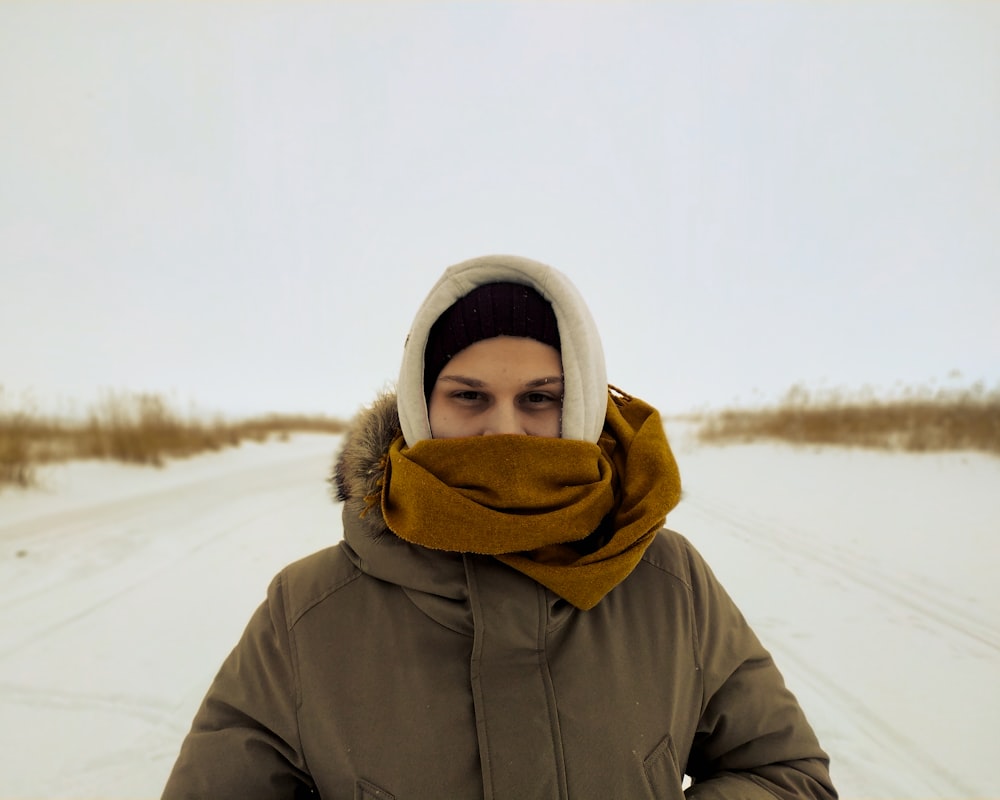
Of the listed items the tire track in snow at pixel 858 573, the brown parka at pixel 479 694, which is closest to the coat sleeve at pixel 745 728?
the brown parka at pixel 479 694

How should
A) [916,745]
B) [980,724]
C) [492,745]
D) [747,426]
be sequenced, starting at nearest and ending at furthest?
[492,745] → [916,745] → [980,724] → [747,426]

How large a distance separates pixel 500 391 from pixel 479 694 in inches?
23.4

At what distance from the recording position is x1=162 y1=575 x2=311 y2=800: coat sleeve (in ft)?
3.10

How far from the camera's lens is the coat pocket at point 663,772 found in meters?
0.97

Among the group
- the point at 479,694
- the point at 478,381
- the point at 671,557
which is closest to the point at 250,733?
the point at 479,694

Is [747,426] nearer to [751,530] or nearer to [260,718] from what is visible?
[751,530]

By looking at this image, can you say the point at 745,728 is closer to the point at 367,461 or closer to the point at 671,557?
the point at 671,557

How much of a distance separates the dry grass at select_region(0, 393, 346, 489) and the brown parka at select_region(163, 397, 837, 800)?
792cm

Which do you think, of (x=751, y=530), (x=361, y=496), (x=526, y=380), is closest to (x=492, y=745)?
(x=361, y=496)

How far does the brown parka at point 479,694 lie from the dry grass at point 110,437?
7916 millimetres

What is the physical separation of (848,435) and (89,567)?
37.7 feet

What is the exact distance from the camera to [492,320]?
1186mm

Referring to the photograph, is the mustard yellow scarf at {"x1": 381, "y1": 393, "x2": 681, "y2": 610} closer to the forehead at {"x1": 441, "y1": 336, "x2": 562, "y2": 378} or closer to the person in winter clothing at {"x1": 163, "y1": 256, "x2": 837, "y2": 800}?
the person in winter clothing at {"x1": 163, "y1": 256, "x2": 837, "y2": 800}

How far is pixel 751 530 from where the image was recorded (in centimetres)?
517
